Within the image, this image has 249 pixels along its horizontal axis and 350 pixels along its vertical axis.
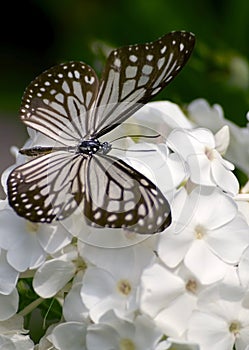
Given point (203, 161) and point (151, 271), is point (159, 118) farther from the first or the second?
point (151, 271)

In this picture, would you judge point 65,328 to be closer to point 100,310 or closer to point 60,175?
point 100,310

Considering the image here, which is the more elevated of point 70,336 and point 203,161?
point 203,161

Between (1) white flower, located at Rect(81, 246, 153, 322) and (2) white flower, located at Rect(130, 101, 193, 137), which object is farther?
(2) white flower, located at Rect(130, 101, 193, 137)

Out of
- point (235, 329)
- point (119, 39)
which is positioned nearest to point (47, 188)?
point (235, 329)

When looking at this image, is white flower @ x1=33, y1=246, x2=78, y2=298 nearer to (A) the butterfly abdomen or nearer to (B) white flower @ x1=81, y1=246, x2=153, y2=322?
(B) white flower @ x1=81, y1=246, x2=153, y2=322

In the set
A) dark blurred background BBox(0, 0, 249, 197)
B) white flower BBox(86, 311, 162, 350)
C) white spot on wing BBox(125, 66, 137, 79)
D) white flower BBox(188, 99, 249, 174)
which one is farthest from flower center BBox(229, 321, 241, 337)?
dark blurred background BBox(0, 0, 249, 197)

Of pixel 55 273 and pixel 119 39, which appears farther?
pixel 119 39

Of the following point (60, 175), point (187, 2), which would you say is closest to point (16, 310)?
point (60, 175)
